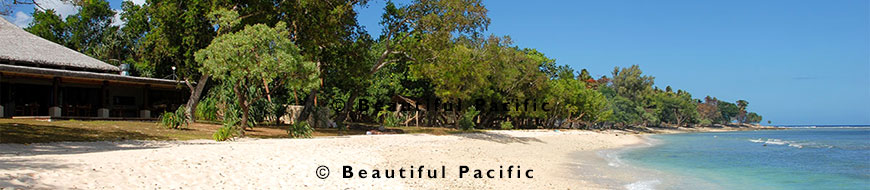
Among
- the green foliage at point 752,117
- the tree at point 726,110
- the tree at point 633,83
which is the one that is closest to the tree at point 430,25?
the tree at point 633,83

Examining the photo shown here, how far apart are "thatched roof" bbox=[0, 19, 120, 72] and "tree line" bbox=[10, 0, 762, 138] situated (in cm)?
254

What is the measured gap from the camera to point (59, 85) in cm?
2369

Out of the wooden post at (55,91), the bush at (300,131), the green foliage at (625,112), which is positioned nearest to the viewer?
the bush at (300,131)

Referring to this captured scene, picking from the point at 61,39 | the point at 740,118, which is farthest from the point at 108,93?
the point at 740,118

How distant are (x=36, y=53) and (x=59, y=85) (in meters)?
2.05

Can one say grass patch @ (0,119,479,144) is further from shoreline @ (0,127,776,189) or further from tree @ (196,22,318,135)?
tree @ (196,22,318,135)

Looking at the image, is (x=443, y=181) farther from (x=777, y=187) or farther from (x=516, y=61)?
(x=516, y=61)

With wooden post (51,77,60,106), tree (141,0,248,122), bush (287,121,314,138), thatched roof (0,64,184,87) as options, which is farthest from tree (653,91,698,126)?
wooden post (51,77,60,106)

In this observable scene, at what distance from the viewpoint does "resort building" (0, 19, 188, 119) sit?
2227 centimetres

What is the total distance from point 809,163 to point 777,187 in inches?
431

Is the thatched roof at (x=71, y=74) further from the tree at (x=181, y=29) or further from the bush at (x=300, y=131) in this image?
the bush at (x=300, y=131)

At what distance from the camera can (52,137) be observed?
1425 cm

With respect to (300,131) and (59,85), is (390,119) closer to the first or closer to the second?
(300,131)

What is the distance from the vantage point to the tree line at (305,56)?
17991 mm
